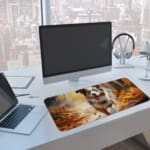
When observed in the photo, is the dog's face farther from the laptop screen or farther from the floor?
the floor

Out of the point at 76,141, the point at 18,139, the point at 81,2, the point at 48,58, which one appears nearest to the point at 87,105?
the point at 76,141

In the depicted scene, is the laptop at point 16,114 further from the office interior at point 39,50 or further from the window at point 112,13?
the window at point 112,13

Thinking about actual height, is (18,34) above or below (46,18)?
below

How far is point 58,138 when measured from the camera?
44.0 inches

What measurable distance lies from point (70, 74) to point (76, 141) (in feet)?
1.87

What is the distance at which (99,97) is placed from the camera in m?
1.53

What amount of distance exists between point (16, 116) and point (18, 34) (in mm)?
1796

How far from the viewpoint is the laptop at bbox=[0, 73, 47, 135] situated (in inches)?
46.4

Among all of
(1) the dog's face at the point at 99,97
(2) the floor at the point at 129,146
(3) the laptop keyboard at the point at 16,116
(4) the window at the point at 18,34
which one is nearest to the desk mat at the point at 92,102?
(1) the dog's face at the point at 99,97

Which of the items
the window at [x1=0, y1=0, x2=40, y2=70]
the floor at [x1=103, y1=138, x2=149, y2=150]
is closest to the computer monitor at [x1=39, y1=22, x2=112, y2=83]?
the floor at [x1=103, y1=138, x2=149, y2=150]

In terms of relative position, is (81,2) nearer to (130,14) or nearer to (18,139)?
(130,14)

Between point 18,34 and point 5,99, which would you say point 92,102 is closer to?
point 5,99

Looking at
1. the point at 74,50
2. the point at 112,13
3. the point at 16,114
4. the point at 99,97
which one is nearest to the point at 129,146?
the point at 99,97

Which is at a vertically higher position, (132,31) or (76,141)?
(132,31)
